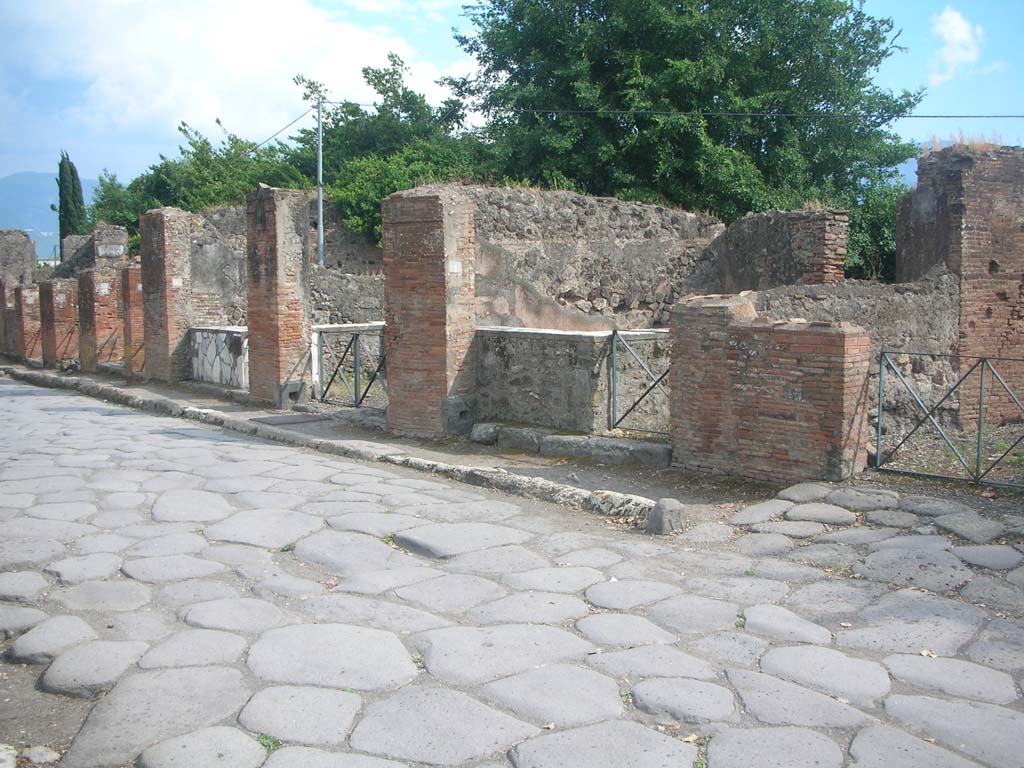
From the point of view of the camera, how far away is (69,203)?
138ft

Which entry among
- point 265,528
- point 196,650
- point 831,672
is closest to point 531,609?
point 831,672

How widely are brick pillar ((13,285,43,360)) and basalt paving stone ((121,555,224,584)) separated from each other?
18.1 meters

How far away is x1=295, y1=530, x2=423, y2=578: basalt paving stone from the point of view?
16.6 feet

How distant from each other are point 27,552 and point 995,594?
512 cm

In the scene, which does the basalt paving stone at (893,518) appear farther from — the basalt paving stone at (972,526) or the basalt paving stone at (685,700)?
the basalt paving stone at (685,700)

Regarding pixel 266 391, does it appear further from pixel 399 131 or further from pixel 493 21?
pixel 399 131

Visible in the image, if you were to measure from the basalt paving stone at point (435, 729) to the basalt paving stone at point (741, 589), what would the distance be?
1729 mm

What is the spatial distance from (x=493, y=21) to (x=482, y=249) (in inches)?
416

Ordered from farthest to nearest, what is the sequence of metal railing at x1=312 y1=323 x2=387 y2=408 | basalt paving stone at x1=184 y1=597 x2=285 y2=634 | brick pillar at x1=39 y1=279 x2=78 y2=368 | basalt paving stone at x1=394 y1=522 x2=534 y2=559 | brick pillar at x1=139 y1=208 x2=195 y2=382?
brick pillar at x1=39 y1=279 x2=78 y2=368 → brick pillar at x1=139 y1=208 x2=195 y2=382 → metal railing at x1=312 y1=323 x2=387 y2=408 → basalt paving stone at x1=394 y1=522 x2=534 y2=559 → basalt paving stone at x1=184 y1=597 x2=285 y2=634

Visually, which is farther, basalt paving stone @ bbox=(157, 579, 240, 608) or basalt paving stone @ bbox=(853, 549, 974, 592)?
basalt paving stone @ bbox=(853, 549, 974, 592)

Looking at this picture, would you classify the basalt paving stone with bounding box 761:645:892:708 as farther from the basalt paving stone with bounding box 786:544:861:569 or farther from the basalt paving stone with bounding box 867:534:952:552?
the basalt paving stone with bounding box 867:534:952:552

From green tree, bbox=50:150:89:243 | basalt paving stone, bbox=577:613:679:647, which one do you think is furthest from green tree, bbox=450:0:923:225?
green tree, bbox=50:150:89:243

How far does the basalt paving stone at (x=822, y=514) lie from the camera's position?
584cm

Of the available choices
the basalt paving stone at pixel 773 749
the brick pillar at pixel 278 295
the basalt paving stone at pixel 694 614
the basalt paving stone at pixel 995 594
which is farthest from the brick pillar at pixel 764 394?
the brick pillar at pixel 278 295
